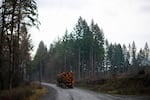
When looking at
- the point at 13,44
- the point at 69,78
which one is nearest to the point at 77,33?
the point at 69,78

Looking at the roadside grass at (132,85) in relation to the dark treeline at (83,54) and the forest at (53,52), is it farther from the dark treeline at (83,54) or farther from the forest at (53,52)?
the dark treeline at (83,54)

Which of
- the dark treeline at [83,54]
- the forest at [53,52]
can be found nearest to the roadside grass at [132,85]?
the forest at [53,52]

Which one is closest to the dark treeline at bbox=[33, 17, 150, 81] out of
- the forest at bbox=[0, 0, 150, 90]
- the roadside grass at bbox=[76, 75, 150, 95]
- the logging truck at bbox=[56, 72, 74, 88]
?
the forest at bbox=[0, 0, 150, 90]

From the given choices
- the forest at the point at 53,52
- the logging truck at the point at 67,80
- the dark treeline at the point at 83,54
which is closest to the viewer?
the forest at the point at 53,52

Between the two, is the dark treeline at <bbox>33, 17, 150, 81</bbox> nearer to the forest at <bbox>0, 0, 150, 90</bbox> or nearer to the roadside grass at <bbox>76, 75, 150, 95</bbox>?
the forest at <bbox>0, 0, 150, 90</bbox>

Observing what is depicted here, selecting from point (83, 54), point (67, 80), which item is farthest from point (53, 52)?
point (67, 80)

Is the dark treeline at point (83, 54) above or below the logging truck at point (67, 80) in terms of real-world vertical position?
above

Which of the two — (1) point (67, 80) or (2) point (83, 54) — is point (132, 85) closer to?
(1) point (67, 80)

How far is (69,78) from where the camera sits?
5716 cm

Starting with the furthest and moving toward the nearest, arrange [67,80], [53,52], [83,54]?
[53,52] < [83,54] < [67,80]

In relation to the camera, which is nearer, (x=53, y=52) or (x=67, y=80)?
(x=67, y=80)

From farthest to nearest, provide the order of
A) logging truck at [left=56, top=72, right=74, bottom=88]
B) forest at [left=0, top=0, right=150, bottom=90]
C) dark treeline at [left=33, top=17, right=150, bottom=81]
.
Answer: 1. dark treeline at [left=33, top=17, right=150, bottom=81]
2. logging truck at [left=56, top=72, right=74, bottom=88]
3. forest at [left=0, top=0, right=150, bottom=90]

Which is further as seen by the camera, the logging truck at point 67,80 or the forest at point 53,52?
the logging truck at point 67,80

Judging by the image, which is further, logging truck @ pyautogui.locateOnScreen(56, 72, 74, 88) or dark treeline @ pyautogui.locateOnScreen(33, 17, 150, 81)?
dark treeline @ pyautogui.locateOnScreen(33, 17, 150, 81)
